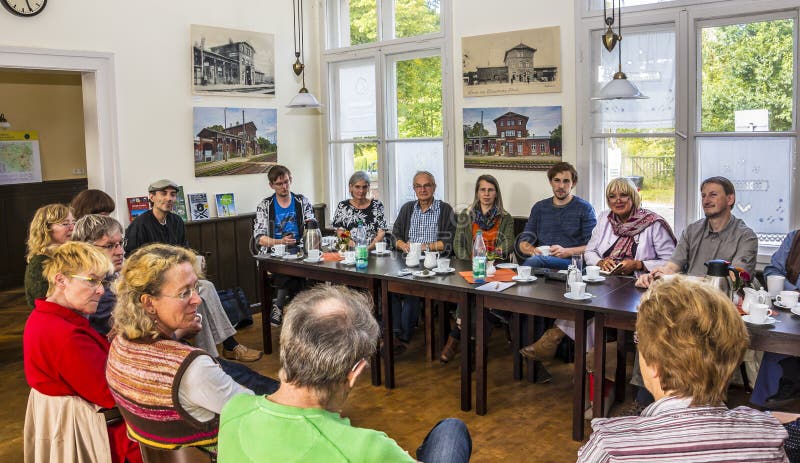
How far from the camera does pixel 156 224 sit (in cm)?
503

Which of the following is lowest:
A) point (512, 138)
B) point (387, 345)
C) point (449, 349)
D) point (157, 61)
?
point (449, 349)

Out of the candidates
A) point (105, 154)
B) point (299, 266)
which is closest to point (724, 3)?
point (299, 266)

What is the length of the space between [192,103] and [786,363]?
4.69m

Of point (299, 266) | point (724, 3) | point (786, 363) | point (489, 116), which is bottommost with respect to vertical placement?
point (786, 363)

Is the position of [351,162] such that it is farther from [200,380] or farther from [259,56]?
[200,380]

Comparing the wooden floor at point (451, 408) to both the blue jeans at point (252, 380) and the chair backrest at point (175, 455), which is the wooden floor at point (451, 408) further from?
the chair backrest at point (175, 455)

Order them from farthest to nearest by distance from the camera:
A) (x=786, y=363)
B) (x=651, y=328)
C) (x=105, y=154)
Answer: (x=105, y=154) < (x=786, y=363) < (x=651, y=328)

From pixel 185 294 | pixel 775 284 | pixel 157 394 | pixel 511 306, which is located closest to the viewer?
pixel 157 394

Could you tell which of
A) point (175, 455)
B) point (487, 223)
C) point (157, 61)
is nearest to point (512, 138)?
point (487, 223)

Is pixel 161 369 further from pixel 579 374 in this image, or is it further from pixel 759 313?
pixel 759 313

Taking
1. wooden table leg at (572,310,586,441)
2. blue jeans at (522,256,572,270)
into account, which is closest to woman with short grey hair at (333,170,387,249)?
blue jeans at (522,256,572,270)

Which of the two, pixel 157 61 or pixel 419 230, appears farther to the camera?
pixel 157 61

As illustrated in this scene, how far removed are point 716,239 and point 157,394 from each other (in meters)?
3.24

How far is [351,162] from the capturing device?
6.93 metres
